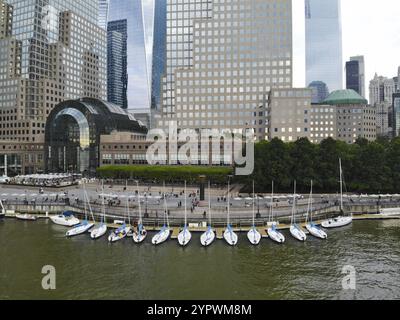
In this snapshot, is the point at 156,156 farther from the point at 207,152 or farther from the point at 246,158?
the point at 246,158

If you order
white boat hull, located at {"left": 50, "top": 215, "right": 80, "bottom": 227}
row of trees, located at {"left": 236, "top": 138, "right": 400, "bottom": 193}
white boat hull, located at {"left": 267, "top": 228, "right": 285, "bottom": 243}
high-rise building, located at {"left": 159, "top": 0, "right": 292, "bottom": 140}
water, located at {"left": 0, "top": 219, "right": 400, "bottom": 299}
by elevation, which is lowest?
water, located at {"left": 0, "top": 219, "right": 400, "bottom": 299}

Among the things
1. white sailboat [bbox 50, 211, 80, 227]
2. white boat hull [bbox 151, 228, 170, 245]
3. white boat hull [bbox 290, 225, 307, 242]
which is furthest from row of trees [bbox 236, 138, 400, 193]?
white sailboat [bbox 50, 211, 80, 227]

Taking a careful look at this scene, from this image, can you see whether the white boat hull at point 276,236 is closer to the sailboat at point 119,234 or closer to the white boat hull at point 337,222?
the white boat hull at point 337,222

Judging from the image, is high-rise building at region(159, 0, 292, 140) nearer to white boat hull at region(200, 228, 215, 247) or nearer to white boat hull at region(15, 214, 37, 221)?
white boat hull at region(15, 214, 37, 221)

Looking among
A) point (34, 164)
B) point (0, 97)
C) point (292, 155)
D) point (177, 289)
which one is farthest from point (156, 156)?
point (0, 97)

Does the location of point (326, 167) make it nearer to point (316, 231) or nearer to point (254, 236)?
point (316, 231)

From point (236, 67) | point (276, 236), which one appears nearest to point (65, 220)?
point (276, 236)

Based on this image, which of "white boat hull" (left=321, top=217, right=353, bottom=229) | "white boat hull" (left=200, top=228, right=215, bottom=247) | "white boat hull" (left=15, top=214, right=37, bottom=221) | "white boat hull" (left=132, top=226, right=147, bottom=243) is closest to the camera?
"white boat hull" (left=200, top=228, right=215, bottom=247)
